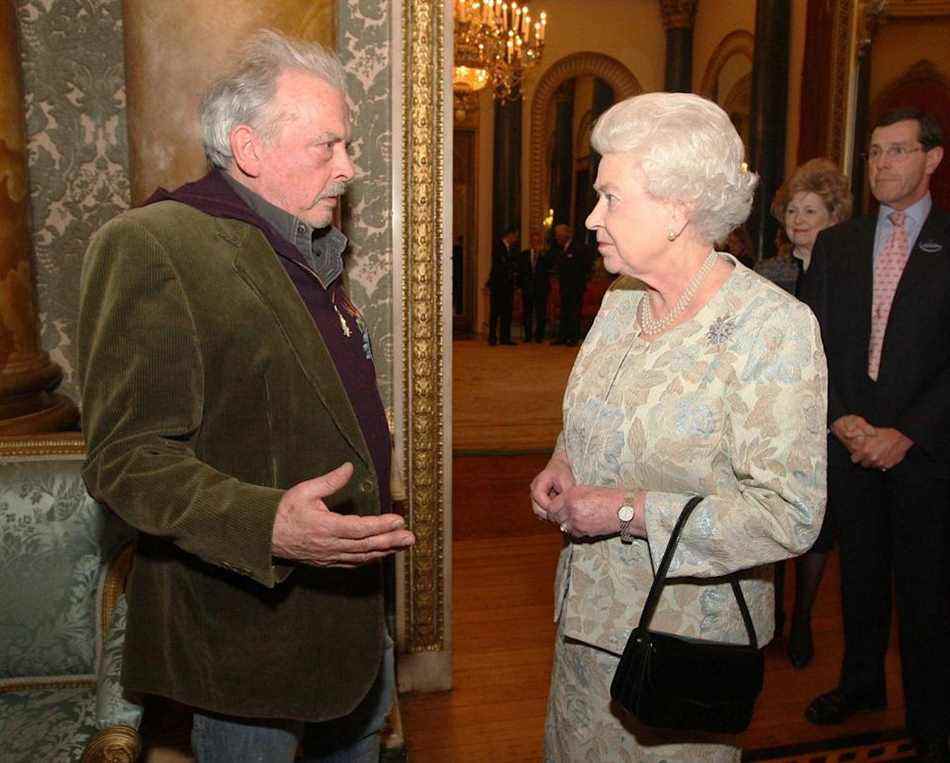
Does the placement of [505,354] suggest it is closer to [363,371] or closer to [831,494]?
[831,494]

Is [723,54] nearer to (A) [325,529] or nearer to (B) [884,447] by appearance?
(B) [884,447]

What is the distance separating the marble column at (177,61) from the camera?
6.90 feet

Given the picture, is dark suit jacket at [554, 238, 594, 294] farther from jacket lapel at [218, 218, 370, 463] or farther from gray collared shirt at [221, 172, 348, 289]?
jacket lapel at [218, 218, 370, 463]

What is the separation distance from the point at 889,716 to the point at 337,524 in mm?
2498

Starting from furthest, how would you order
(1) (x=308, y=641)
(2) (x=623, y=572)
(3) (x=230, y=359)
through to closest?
(2) (x=623, y=572) < (1) (x=308, y=641) < (3) (x=230, y=359)

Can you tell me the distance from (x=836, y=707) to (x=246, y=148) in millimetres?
2592

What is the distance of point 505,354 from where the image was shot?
11.9 metres

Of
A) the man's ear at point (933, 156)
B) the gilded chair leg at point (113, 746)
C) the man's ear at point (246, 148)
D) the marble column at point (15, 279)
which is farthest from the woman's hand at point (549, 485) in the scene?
the man's ear at point (933, 156)

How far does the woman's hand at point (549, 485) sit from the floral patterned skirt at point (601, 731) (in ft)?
→ 0.91

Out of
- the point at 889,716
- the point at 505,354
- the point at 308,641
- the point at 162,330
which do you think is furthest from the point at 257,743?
the point at 505,354

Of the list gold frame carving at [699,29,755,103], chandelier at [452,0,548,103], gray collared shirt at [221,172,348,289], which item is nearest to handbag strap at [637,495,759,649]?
gray collared shirt at [221,172,348,289]

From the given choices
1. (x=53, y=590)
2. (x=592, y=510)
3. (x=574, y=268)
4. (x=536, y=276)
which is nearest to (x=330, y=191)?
(x=592, y=510)

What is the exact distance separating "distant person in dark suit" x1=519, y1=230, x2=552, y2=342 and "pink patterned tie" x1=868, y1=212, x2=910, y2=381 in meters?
10.3

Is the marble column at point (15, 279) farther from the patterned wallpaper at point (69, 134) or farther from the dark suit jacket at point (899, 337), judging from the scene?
the dark suit jacket at point (899, 337)
